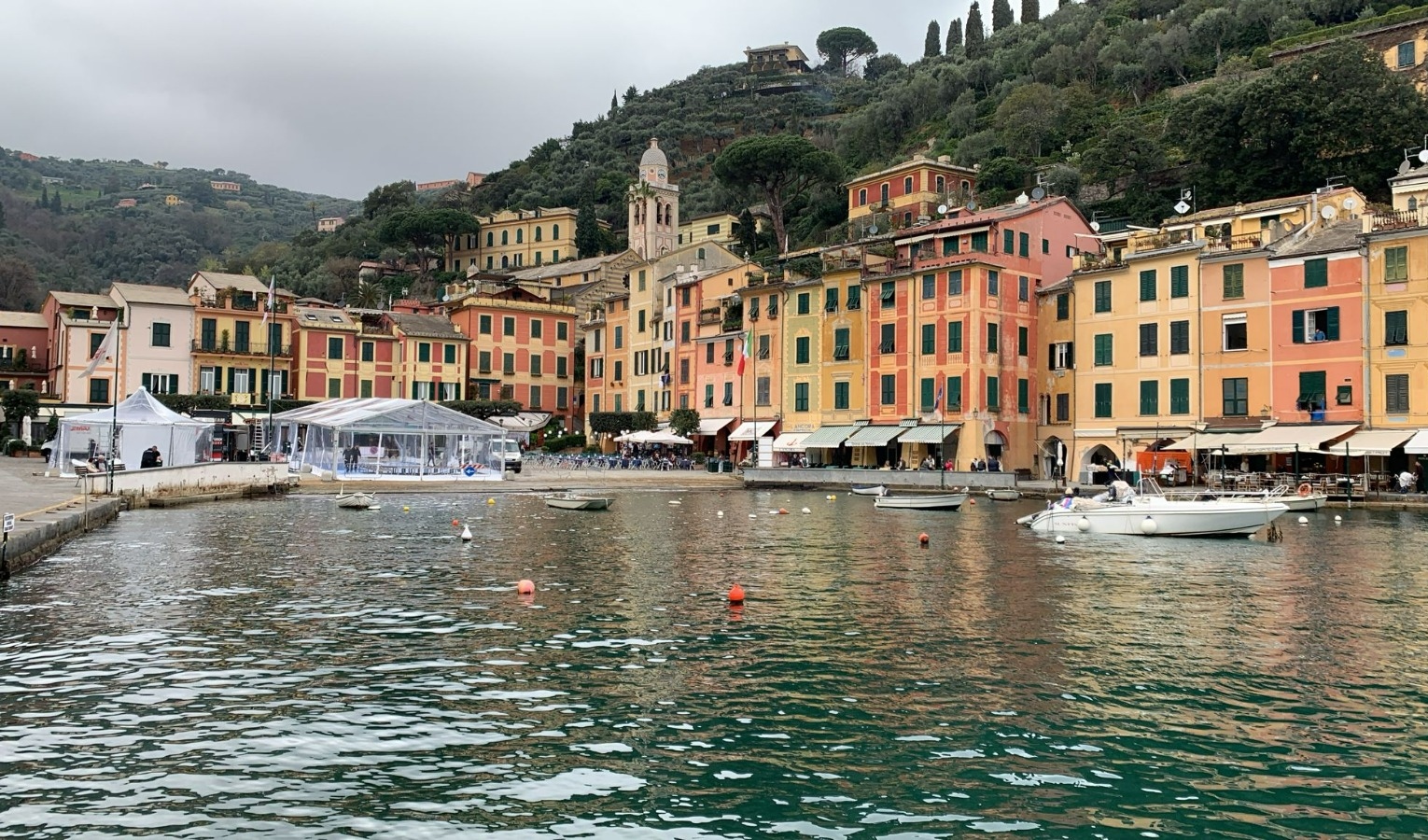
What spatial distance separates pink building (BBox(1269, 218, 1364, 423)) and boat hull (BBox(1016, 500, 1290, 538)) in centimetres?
1698

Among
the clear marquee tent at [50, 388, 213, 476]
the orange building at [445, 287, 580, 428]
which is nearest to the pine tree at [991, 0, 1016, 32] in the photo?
the orange building at [445, 287, 580, 428]

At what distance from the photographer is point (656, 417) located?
77312 millimetres

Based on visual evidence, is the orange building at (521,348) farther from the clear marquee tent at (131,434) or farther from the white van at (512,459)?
the clear marquee tent at (131,434)

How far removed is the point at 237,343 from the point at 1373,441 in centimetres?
6735

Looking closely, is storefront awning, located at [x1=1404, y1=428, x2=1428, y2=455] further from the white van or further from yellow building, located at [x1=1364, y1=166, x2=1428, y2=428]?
the white van

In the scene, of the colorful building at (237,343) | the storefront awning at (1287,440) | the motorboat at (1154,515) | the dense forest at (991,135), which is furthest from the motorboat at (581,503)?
the dense forest at (991,135)

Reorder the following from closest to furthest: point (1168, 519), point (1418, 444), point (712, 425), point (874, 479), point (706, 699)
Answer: point (706, 699) → point (1168, 519) → point (1418, 444) → point (874, 479) → point (712, 425)

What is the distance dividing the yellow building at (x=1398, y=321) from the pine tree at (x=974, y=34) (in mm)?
91905

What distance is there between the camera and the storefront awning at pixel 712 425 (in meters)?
71.9

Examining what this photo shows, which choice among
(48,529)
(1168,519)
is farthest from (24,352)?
(1168,519)

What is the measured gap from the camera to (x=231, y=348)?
74.6 m

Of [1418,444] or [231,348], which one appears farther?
[231,348]

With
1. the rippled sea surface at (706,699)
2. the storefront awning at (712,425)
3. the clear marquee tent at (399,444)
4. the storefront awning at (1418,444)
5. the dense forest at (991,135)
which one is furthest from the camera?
the storefront awning at (712,425)

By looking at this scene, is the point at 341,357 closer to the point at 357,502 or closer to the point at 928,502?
the point at 357,502
